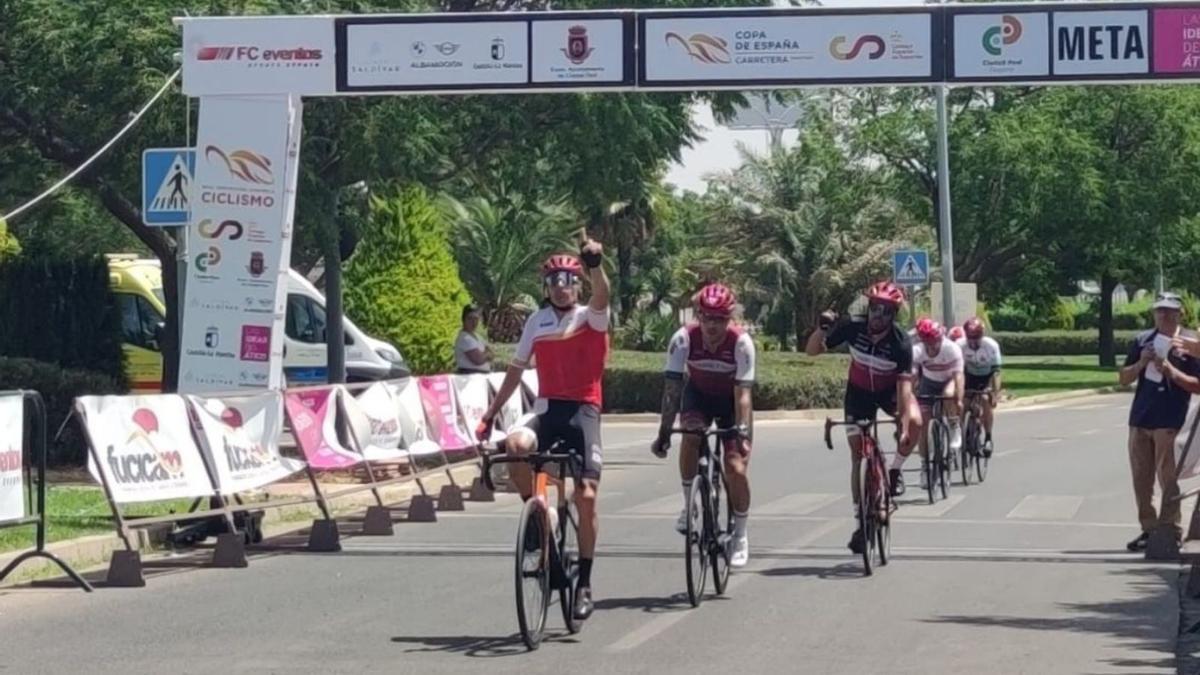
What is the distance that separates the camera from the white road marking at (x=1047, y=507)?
688 inches

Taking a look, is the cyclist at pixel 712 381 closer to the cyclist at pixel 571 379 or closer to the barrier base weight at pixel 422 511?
the cyclist at pixel 571 379

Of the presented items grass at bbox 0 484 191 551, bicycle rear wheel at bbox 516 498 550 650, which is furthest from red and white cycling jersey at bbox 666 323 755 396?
grass at bbox 0 484 191 551

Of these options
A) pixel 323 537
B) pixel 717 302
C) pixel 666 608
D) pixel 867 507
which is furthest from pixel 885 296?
pixel 323 537

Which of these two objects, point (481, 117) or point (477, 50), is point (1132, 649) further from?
point (481, 117)

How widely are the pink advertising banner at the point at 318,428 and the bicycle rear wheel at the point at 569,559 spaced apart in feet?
17.6

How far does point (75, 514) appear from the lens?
16.5 metres

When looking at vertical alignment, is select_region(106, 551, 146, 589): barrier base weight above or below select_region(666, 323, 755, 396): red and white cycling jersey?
below

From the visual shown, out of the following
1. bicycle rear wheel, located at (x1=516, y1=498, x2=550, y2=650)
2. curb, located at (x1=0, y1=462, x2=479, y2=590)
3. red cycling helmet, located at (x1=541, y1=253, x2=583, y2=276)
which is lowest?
curb, located at (x1=0, y1=462, x2=479, y2=590)

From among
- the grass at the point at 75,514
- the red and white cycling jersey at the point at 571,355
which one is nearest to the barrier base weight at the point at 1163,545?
the red and white cycling jersey at the point at 571,355

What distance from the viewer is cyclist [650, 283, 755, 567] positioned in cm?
1202

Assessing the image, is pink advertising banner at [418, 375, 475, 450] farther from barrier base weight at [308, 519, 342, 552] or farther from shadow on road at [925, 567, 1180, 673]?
shadow on road at [925, 567, 1180, 673]

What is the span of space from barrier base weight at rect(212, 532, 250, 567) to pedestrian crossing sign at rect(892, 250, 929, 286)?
22.5 meters

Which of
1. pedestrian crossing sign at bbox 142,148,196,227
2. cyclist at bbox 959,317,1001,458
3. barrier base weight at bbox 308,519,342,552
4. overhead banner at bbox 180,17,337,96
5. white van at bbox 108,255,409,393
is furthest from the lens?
white van at bbox 108,255,409,393

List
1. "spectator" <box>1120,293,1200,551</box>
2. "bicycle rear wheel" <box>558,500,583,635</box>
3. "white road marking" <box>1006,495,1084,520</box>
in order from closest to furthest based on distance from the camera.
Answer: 1. "bicycle rear wheel" <box>558,500,583,635</box>
2. "spectator" <box>1120,293,1200,551</box>
3. "white road marking" <box>1006,495,1084,520</box>
